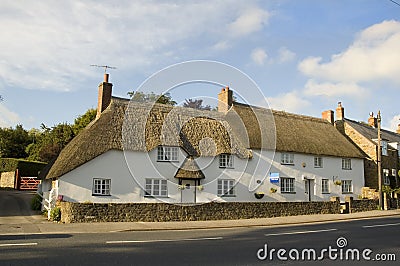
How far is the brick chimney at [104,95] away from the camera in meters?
28.5

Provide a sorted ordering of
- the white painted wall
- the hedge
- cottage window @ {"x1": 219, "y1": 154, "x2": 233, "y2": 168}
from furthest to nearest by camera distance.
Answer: the hedge, cottage window @ {"x1": 219, "y1": 154, "x2": 233, "y2": 168}, the white painted wall

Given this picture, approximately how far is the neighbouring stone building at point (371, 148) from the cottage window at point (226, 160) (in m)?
16.0

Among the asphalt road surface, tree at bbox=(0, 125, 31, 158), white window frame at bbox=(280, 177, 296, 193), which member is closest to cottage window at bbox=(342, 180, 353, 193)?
white window frame at bbox=(280, 177, 296, 193)

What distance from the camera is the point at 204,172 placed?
89.1 ft

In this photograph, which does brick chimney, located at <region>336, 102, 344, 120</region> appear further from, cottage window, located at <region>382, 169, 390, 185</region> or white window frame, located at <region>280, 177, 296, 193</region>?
white window frame, located at <region>280, 177, 296, 193</region>

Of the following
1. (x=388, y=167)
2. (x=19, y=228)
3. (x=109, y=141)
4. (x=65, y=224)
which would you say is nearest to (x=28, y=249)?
(x=19, y=228)

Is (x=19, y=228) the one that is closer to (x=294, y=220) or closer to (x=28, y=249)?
(x=28, y=249)

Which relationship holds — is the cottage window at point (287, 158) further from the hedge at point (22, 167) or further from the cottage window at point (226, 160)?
the hedge at point (22, 167)

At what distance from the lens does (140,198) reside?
979 inches

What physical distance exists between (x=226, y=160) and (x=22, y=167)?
30052 millimetres

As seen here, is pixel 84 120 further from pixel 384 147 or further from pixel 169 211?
pixel 384 147

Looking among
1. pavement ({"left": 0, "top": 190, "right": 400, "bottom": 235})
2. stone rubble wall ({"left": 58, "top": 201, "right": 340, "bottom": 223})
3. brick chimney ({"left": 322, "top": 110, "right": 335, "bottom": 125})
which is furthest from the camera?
brick chimney ({"left": 322, "top": 110, "right": 335, "bottom": 125})

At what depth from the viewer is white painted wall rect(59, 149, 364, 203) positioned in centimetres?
2325

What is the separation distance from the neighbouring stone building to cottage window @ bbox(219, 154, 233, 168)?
16020 millimetres
